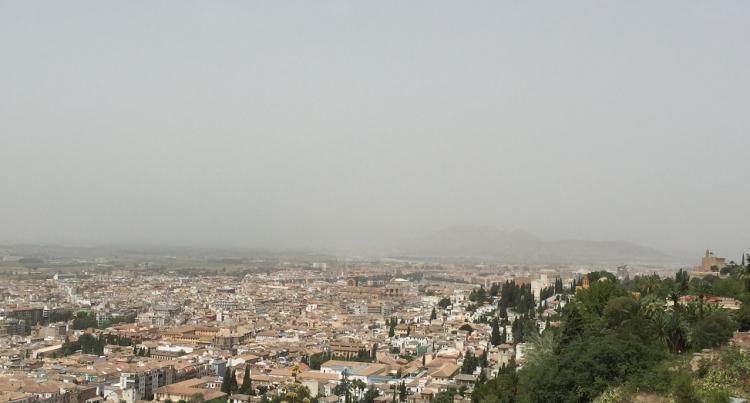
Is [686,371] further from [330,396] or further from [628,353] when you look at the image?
[330,396]

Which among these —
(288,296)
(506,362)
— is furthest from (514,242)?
(506,362)

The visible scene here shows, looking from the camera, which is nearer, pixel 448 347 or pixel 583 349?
pixel 583 349

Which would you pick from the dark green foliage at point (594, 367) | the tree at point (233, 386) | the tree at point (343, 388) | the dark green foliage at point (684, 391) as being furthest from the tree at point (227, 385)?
the dark green foliage at point (684, 391)

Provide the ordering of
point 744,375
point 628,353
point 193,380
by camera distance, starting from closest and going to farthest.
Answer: point 744,375
point 628,353
point 193,380

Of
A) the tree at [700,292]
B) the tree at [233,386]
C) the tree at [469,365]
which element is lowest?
the tree at [233,386]

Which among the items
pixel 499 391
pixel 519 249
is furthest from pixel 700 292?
pixel 519 249

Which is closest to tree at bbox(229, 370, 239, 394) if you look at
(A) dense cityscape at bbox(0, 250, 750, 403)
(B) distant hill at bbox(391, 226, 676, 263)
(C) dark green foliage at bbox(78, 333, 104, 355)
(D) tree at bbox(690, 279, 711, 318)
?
(A) dense cityscape at bbox(0, 250, 750, 403)

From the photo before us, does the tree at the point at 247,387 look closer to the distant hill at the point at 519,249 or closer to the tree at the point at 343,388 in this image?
the tree at the point at 343,388

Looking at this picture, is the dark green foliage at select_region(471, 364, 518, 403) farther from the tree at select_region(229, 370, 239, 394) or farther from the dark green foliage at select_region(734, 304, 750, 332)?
the tree at select_region(229, 370, 239, 394)
